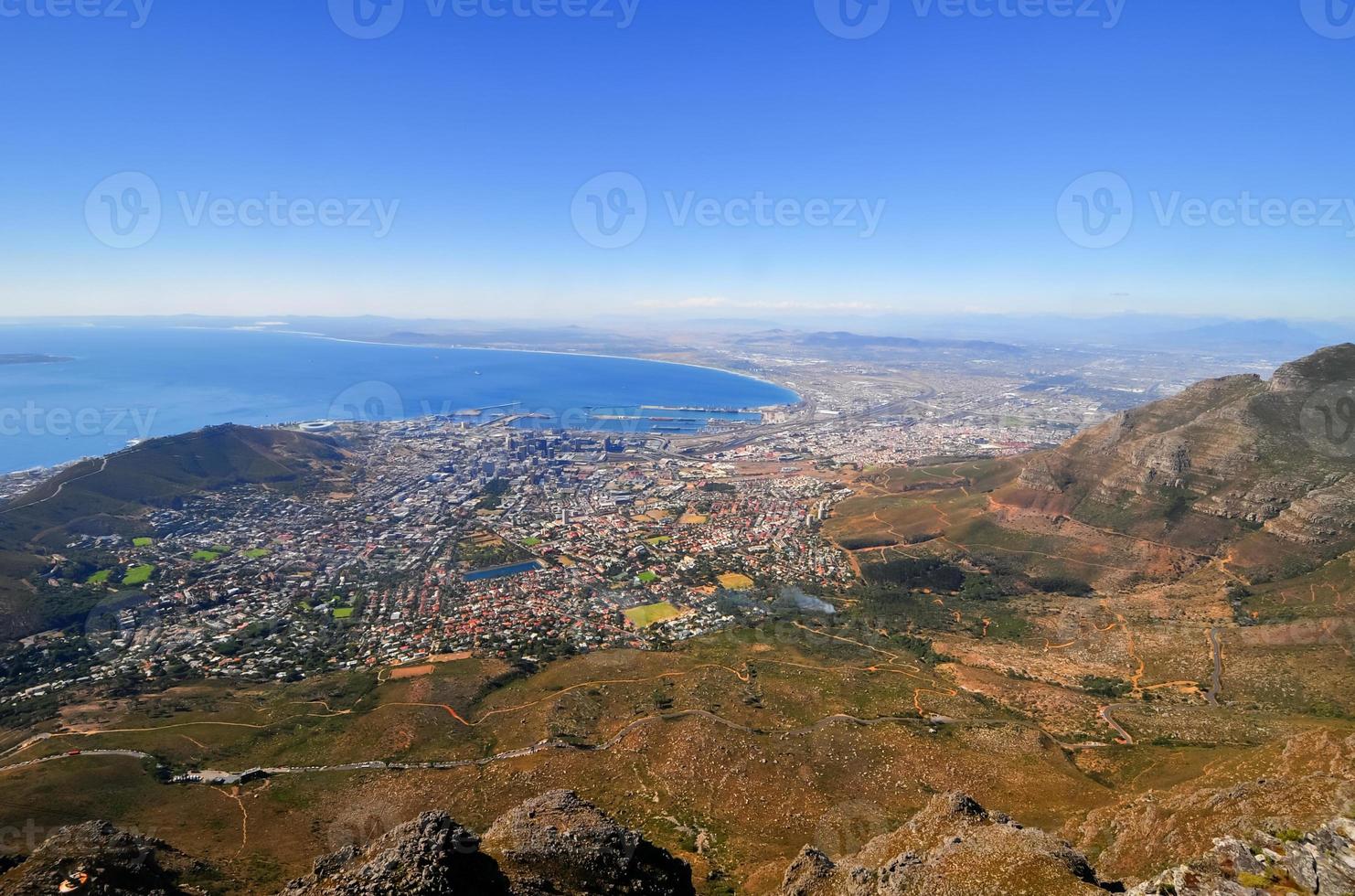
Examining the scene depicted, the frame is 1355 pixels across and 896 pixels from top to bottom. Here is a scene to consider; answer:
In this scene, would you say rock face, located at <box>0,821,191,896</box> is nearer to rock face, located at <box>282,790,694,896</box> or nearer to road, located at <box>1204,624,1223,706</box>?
rock face, located at <box>282,790,694,896</box>

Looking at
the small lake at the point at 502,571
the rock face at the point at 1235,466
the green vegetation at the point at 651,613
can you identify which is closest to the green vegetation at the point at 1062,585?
the rock face at the point at 1235,466

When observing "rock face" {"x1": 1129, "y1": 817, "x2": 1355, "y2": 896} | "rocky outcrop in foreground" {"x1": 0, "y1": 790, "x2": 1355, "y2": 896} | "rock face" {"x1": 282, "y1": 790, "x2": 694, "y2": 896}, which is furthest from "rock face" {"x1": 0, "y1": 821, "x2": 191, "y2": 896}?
"rock face" {"x1": 1129, "y1": 817, "x2": 1355, "y2": 896}

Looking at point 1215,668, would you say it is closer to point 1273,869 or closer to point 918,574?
point 918,574

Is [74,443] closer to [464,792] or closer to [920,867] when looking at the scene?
[464,792]

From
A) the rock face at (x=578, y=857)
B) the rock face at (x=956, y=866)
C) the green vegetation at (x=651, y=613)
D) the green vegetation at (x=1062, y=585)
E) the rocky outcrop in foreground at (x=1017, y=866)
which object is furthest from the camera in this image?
the green vegetation at (x=1062, y=585)

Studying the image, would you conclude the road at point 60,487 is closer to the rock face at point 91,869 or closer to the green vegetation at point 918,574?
the rock face at point 91,869
